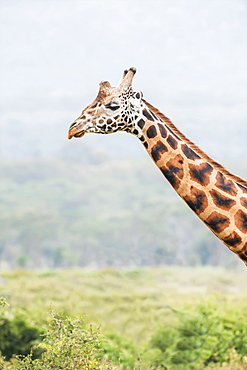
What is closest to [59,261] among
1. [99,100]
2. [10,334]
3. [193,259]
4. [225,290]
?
[193,259]

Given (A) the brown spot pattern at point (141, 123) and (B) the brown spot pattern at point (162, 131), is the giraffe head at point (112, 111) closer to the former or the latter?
(A) the brown spot pattern at point (141, 123)

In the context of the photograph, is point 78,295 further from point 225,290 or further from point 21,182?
point 21,182

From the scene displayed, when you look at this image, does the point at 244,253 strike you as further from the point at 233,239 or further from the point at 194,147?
the point at 194,147

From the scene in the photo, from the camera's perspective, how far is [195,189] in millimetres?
5562

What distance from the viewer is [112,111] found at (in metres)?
5.53

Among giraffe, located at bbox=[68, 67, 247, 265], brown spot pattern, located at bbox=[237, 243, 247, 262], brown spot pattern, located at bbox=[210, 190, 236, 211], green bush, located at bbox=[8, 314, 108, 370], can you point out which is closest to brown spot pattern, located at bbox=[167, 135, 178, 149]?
giraffe, located at bbox=[68, 67, 247, 265]

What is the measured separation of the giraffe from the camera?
218 inches

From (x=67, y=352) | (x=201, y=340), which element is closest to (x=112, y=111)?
(x=67, y=352)

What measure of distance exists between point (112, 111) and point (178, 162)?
0.72 meters

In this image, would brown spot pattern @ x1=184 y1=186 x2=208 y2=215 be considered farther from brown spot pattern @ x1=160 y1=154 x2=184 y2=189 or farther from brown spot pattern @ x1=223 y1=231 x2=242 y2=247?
brown spot pattern @ x1=223 y1=231 x2=242 y2=247

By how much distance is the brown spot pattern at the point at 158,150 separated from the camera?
18.4 feet

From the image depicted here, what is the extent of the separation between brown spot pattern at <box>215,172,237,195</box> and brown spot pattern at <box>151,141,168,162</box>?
53 centimetres

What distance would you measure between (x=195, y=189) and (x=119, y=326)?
1095 cm

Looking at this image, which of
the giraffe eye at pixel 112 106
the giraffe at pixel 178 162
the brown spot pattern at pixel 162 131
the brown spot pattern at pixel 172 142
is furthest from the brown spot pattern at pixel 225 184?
the giraffe eye at pixel 112 106
